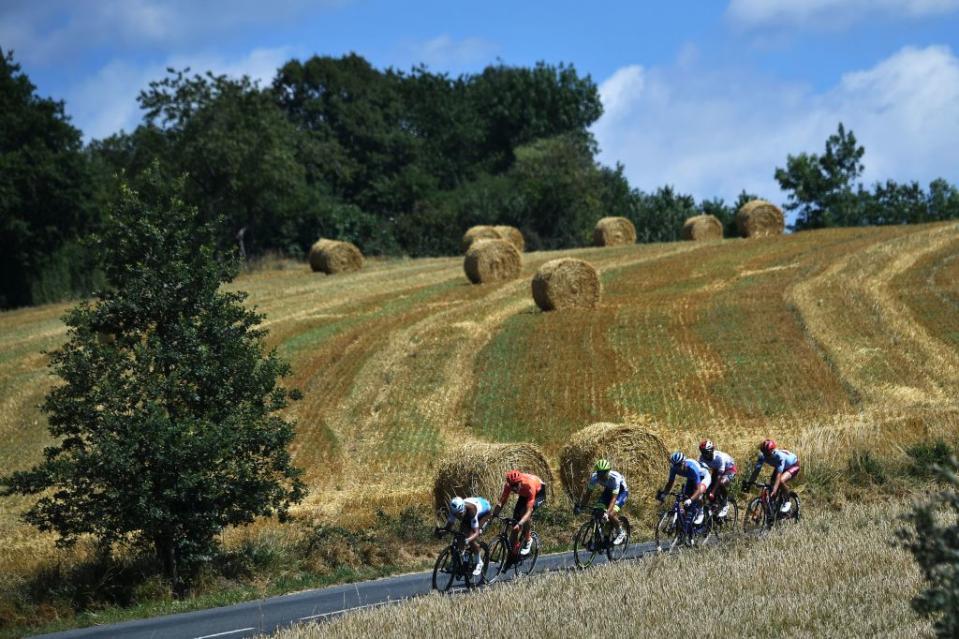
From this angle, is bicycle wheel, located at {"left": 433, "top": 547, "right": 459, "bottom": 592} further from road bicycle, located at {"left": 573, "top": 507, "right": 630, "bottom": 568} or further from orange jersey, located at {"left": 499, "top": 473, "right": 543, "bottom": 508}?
road bicycle, located at {"left": 573, "top": 507, "right": 630, "bottom": 568}

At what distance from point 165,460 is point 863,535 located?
452 inches

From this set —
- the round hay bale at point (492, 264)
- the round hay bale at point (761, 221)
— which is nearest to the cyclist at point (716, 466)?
the round hay bale at point (492, 264)

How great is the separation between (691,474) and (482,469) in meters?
4.78

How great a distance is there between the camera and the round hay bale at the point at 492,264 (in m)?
54.8

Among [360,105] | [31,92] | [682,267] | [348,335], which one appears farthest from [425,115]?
[348,335]

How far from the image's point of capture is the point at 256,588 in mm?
20984

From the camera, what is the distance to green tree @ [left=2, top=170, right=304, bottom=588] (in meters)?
20.6

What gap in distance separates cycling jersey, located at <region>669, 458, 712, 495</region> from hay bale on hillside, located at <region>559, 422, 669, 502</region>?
411 cm

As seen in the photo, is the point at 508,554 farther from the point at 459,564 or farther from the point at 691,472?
the point at 691,472

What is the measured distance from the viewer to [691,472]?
2084 centimetres

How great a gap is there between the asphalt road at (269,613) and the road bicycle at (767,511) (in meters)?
2.57

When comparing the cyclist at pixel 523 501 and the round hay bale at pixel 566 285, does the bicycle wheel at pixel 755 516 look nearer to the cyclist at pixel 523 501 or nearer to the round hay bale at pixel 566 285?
the cyclist at pixel 523 501

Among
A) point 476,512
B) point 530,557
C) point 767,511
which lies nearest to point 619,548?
point 530,557

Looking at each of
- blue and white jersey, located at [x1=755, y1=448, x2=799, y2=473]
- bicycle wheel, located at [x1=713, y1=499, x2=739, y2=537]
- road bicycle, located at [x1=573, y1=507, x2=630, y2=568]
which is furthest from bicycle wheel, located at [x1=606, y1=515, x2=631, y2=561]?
blue and white jersey, located at [x1=755, y1=448, x2=799, y2=473]
